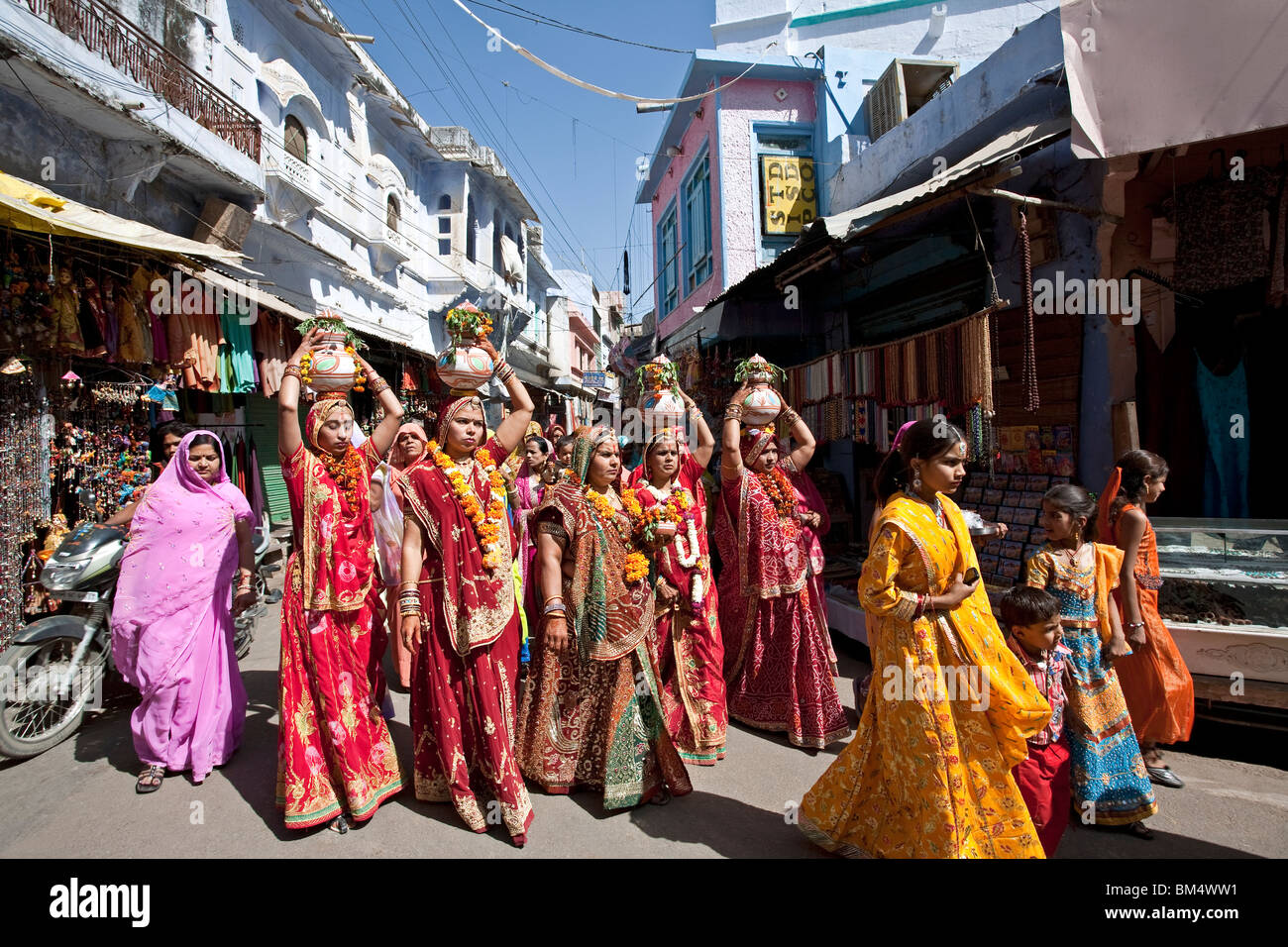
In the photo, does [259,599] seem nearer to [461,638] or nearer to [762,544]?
[461,638]

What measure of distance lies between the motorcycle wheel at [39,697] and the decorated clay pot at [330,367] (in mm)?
2570

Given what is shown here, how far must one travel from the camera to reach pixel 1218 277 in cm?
491

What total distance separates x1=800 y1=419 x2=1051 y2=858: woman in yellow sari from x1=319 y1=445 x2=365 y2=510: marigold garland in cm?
243

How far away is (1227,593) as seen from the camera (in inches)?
166

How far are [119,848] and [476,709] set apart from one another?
65.0 inches

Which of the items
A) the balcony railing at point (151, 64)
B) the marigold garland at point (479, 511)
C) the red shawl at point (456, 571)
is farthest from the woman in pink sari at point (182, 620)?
the balcony railing at point (151, 64)

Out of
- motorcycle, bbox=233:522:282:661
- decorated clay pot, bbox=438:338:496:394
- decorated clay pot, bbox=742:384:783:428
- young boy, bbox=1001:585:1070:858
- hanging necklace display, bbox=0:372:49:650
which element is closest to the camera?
young boy, bbox=1001:585:1070:858

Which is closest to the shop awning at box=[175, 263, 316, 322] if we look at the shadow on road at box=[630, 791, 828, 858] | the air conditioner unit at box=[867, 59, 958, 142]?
the shadow on road at box=[630, 791, 828, 858]

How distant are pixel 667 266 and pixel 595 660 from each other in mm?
16179

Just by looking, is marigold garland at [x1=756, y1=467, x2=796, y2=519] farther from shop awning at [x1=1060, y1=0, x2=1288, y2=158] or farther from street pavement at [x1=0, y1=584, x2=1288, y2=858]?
shop awning at [x1=1060, y1=0, x2=1288, y2=158]

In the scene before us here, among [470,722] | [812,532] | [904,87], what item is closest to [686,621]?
[812,532]

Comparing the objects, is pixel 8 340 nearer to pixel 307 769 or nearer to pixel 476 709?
pixel 307 769

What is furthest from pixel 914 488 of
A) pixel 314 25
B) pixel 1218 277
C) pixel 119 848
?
pixel 314 25

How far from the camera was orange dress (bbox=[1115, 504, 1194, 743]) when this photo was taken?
3.63 meters
